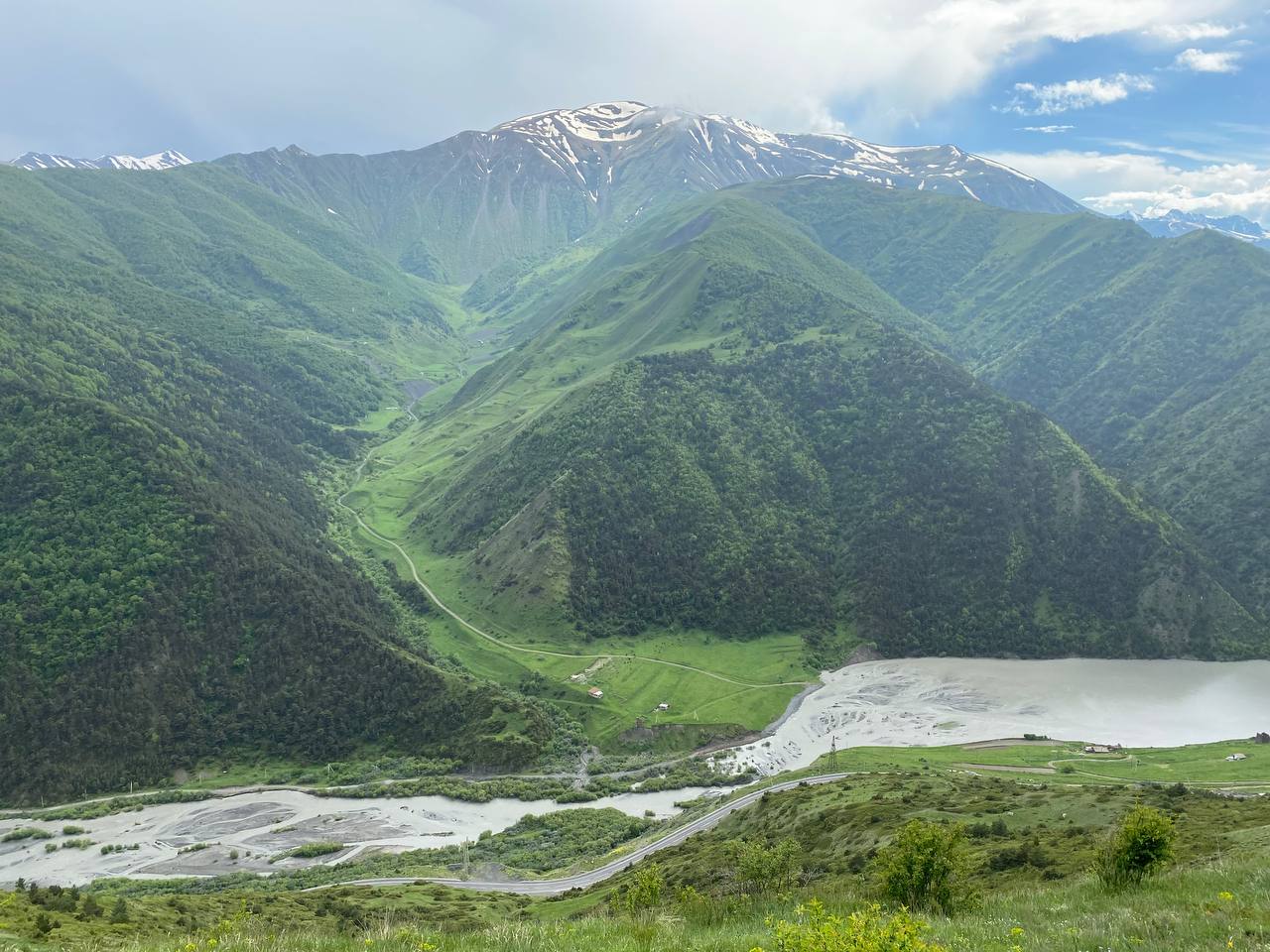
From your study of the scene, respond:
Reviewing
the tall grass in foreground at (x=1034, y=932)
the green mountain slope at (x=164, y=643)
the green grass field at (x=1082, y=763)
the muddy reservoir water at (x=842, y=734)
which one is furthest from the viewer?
the green mountain slope at (x=164, y=643)

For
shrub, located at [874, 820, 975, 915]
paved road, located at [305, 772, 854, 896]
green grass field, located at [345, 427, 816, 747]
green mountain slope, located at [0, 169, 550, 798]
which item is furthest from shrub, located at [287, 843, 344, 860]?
shrub, located at [874, 820, 975, 915]

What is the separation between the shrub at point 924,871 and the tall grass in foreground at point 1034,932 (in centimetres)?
650

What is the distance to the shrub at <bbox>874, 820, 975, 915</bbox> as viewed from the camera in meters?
29.9

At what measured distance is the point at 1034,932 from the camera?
18688 mm

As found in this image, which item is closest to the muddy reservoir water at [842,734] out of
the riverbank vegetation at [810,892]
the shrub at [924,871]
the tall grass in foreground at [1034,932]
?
the riverbank vegetation at [810,892]

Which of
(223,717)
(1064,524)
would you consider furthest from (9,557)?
(1064,524)

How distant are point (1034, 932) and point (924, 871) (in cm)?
1399

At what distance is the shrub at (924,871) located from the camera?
29.9 metres

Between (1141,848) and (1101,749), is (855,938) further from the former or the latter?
(1101,749)

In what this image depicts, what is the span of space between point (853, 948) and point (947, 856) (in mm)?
20385

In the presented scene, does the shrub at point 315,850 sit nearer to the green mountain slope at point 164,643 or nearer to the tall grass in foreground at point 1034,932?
the green mountain slope at point 164,643

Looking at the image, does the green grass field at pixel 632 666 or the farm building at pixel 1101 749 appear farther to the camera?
the green grass field at pixel 632 666

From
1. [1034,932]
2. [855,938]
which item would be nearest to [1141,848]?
[1034,932]

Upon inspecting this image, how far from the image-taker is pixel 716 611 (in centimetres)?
18600
